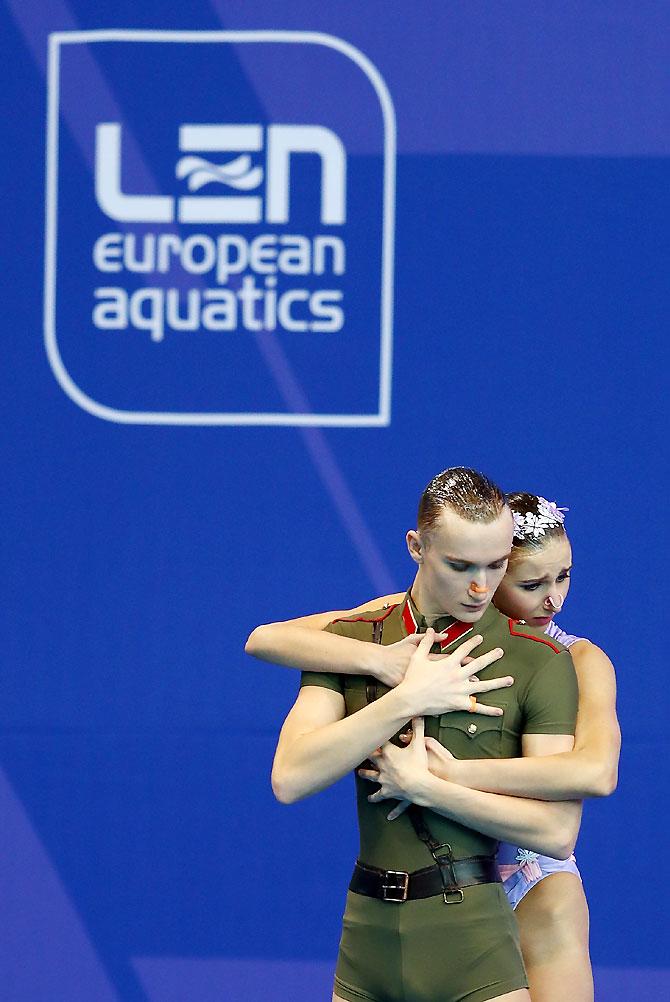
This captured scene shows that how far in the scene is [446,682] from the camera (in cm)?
203

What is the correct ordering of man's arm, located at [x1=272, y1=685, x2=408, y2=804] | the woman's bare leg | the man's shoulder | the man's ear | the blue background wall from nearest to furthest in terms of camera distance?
man's arm, located at [x1=272, y1=685, x2=408, y2=804], the man's ear, the man's shoulder, the woman's bare leg, the blue background wall

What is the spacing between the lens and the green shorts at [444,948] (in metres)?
2.06

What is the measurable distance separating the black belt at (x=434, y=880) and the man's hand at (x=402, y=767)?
10 centimetres

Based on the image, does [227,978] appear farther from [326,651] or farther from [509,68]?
[509,68]

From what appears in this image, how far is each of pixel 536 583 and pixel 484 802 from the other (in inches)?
21.0

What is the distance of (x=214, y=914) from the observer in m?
3.91

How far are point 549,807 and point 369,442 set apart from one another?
75.8 inches

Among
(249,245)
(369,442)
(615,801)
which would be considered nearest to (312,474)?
(369,442)

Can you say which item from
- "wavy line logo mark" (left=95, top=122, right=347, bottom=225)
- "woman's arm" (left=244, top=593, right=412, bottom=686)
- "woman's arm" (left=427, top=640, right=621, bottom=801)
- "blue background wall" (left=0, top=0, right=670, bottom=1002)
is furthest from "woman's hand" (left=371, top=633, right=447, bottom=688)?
"wavy line logo mark" (left=95, top=122, right=347, bottom=225)

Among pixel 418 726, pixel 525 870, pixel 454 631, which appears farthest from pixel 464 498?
pixel 525 870

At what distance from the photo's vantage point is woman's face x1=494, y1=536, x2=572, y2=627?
241 centimetres

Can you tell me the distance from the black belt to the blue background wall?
1.79m

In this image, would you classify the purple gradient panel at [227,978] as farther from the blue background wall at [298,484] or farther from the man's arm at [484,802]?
the man's arm at [484,802]

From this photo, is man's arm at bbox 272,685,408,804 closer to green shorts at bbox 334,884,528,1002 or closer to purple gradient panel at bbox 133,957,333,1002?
green shorts at bbox 334,884,528,1002
